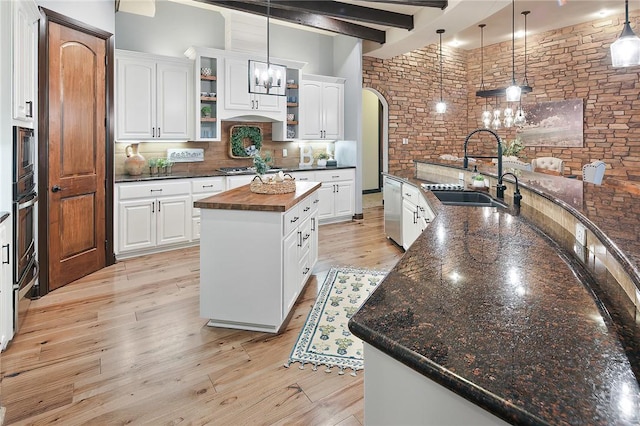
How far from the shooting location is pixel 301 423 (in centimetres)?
190

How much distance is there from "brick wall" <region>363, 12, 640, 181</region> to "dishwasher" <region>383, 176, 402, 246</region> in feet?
10.1

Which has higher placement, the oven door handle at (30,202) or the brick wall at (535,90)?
the brick wall at (535,90)

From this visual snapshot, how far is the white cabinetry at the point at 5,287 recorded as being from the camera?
2416 mm

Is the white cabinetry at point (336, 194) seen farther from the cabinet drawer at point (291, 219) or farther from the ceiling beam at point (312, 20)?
the cabinet drawer at point (291, 219)

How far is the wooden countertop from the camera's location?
2.71m

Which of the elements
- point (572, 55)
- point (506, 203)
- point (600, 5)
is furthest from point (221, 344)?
point (572, 55)

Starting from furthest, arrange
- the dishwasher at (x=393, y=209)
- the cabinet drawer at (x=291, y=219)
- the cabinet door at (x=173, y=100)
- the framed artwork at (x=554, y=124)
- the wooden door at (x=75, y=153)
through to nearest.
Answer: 1. the framed artwork at (x=554, y=124)
2. the cabinet door at (x=173, y=100)
3. the dishwasher at (x=393, y=209)
4. the wooden door at (x=75, y=153)
5. the cabinet drawer at (x=291, y=219)

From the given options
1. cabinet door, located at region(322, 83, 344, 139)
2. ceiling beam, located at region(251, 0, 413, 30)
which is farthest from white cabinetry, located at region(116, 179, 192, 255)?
cabinet door, located at region(322, 83, 344, 139)

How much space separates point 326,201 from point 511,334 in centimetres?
573

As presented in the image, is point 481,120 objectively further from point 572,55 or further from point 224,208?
point 224,208

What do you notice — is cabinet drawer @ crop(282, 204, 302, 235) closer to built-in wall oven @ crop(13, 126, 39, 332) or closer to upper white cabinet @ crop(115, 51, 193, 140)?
built-in wall oven @ crop(13, 126, 39, 332)

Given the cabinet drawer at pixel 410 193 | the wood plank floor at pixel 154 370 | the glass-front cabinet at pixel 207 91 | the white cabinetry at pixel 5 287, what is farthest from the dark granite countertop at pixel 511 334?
the glass-front cabinet at pixel 207 91

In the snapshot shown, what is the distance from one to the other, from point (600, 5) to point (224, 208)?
22.7 ft

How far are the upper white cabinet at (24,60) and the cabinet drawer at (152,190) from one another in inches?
55.0
